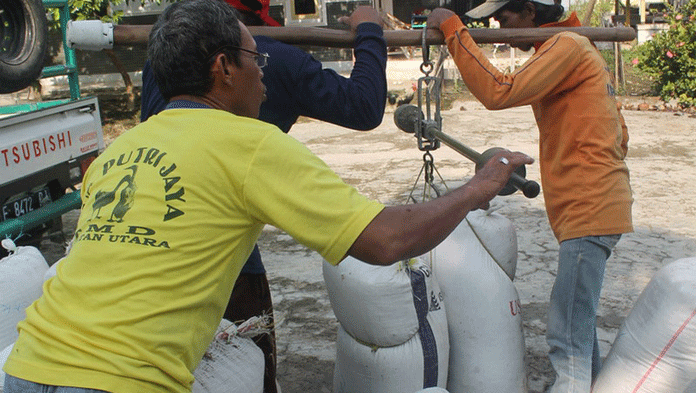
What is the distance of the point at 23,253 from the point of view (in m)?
2.99

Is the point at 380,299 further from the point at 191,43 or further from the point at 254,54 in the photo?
the point at 191,43

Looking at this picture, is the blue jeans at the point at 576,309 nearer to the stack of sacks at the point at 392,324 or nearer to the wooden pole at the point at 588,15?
the stack of sacks at the point at 392,324

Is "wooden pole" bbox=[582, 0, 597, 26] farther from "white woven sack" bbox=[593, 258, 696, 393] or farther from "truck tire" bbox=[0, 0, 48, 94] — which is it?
"truck tire" bbox=[0, 0, 48, 94]

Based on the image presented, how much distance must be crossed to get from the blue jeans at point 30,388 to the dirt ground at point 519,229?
1163 millimetres

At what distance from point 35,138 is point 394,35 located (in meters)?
2.78

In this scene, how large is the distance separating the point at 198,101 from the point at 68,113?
3613 millimetres

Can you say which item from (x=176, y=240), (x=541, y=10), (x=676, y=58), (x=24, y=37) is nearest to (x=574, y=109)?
(x=541, y=10)

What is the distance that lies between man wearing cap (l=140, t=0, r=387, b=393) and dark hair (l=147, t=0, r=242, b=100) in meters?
0.60

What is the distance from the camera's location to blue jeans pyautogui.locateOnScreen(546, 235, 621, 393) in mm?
2477

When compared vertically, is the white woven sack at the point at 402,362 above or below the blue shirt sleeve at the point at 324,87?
below

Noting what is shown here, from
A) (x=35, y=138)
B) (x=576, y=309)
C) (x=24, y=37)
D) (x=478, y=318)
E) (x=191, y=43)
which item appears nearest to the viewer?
(x=191, y=43)

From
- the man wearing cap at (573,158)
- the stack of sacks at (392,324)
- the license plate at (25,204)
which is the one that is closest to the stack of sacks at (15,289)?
the stack of sacks at (392,324)

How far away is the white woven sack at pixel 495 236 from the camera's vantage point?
2.73 meters

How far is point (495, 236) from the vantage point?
8.99 feet
